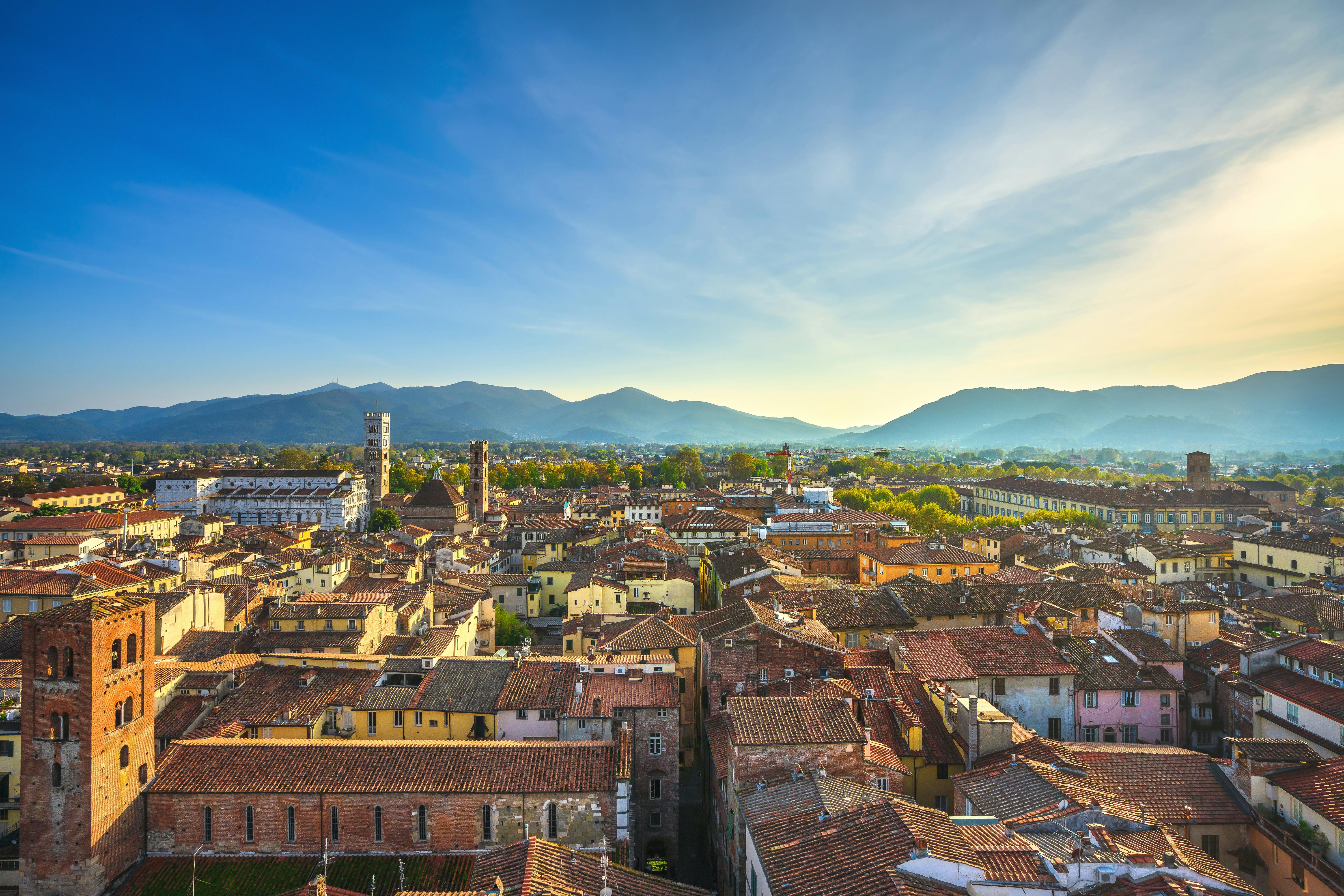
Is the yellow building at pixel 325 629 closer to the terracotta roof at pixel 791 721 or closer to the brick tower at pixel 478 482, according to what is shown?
the terracotta roof at pixel 791 721

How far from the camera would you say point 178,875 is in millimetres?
17578

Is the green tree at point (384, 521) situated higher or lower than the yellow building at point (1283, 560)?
lower

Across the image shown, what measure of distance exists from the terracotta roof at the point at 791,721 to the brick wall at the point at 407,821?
12.5ft

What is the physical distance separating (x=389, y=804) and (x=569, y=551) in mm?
45122

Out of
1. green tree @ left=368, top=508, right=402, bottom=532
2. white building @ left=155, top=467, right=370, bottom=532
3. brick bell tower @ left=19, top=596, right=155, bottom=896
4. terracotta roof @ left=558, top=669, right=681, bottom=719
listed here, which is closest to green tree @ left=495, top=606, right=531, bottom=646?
terracotta roof @ left=558, top=669, right=681, bottom=719

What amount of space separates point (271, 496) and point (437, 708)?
336 ft

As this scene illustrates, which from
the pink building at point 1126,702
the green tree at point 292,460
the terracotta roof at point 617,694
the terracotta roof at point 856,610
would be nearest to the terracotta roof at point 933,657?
the pink building at point 1126,702

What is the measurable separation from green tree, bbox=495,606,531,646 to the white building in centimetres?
6872

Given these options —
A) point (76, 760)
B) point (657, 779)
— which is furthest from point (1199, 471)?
point (76, 760)

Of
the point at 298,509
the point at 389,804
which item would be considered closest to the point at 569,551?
the point at 389,804

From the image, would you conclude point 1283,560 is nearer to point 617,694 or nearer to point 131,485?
point 617,694

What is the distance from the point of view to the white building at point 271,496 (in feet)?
345

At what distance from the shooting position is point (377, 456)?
396ft

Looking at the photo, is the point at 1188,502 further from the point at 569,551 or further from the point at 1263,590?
the point at 569,551
